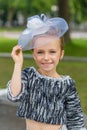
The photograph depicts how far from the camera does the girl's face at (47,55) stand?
3359 mm

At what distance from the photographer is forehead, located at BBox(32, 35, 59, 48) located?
334 cm

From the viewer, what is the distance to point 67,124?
3.47 meters

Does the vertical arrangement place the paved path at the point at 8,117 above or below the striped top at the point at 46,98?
above

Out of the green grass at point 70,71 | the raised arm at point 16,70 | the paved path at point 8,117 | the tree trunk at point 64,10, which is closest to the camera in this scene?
the raised arm at point 16,70

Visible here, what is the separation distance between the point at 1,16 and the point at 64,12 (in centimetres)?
6372

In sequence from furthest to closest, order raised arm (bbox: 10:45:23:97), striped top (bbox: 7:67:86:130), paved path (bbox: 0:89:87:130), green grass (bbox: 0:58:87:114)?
green grass (bbox: 0:58:87:114) → paved path (bbox: 0:89:87:130) → striped top (bbox: 7:67:86:130) → raised arm (bbox: 10:45:23:97)

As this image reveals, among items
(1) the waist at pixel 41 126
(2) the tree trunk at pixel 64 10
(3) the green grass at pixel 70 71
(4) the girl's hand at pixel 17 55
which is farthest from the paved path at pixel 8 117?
(2) the tree trunk at pixel 64 10

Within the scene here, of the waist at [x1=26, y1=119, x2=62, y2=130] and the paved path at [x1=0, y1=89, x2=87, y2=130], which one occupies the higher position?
the paved path at [x1=0, y1=89, x2=87, y2=130]

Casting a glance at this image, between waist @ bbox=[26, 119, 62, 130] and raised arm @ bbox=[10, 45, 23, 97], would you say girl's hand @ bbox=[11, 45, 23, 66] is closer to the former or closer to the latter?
raised arm @ bbox=[10, 45, 23, 97]

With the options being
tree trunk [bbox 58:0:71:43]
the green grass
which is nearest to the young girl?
the green grass

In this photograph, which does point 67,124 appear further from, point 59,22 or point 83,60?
point 83,60

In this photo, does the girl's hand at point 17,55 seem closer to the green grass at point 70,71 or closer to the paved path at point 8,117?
the paved path at point 8,117

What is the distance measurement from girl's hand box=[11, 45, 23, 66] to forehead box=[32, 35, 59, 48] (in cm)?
14

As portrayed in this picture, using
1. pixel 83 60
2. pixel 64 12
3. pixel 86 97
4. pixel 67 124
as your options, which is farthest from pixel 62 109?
pixel 64 12
